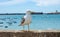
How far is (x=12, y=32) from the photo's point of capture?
263 inches

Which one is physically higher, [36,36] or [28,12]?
[28,12]

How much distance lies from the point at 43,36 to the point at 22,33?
Answer: 679 millimetres

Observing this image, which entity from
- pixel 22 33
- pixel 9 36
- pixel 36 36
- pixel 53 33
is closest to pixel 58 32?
pixel 53 33

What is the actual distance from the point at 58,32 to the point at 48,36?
0.35 m

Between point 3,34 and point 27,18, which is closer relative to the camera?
point 3,34

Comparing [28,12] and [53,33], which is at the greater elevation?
[28,12]

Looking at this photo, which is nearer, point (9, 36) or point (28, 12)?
point (9, 36)

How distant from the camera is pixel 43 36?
6.54 metres

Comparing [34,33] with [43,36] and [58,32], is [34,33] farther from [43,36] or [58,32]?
[58,32]

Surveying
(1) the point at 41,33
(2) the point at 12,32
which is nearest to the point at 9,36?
(2) the point at 12,32

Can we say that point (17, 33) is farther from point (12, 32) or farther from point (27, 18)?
point (27, 18)

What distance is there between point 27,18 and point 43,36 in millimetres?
986

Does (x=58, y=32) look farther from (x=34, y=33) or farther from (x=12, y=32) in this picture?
(x=12, y=32)

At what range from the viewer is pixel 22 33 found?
6.61m
